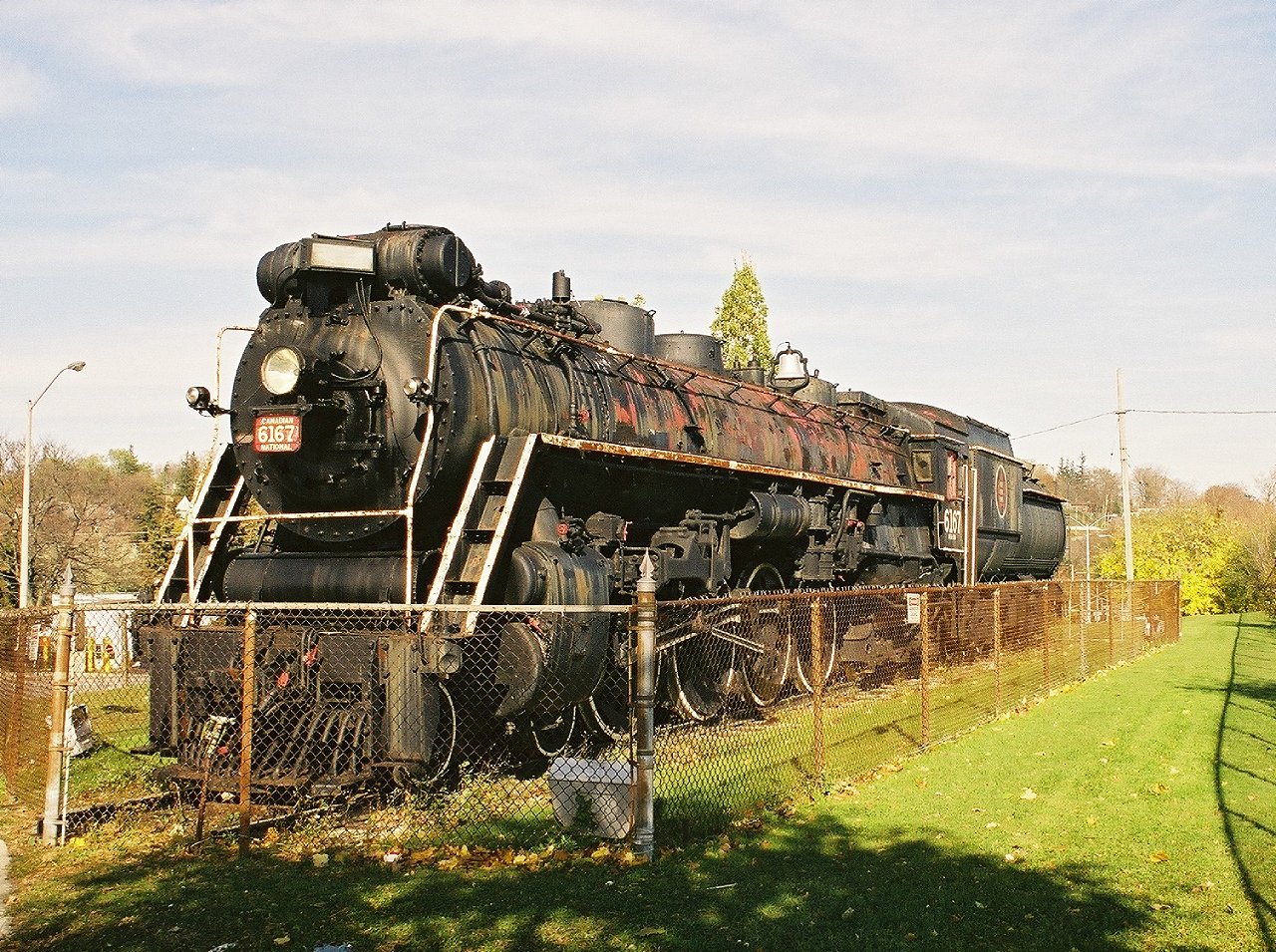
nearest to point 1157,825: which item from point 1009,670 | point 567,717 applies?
point 567,717

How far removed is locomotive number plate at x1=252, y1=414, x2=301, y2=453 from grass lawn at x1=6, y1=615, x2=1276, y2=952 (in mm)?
2929

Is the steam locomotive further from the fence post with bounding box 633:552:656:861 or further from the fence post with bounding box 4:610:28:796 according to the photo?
the fence post with bounding box 633:552:656:861

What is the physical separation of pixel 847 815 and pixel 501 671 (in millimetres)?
2707

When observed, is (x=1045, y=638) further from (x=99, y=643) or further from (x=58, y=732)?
(x=99, y=643)

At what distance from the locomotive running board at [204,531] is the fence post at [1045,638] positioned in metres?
10.8

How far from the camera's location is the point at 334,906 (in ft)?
19.9

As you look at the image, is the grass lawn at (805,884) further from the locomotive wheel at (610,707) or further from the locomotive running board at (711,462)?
the locomotive running board at (711,462)

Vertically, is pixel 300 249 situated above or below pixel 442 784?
above

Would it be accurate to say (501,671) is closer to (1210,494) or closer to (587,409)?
(587,409)

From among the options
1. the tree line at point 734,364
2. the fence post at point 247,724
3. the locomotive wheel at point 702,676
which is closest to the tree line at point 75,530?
the tree line at point 734,364

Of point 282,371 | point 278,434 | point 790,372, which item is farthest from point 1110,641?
point 282,371

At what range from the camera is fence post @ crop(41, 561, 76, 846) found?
775cm

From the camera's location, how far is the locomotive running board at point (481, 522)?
332 inches

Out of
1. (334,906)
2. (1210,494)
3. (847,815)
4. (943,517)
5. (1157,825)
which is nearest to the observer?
(334,906)
